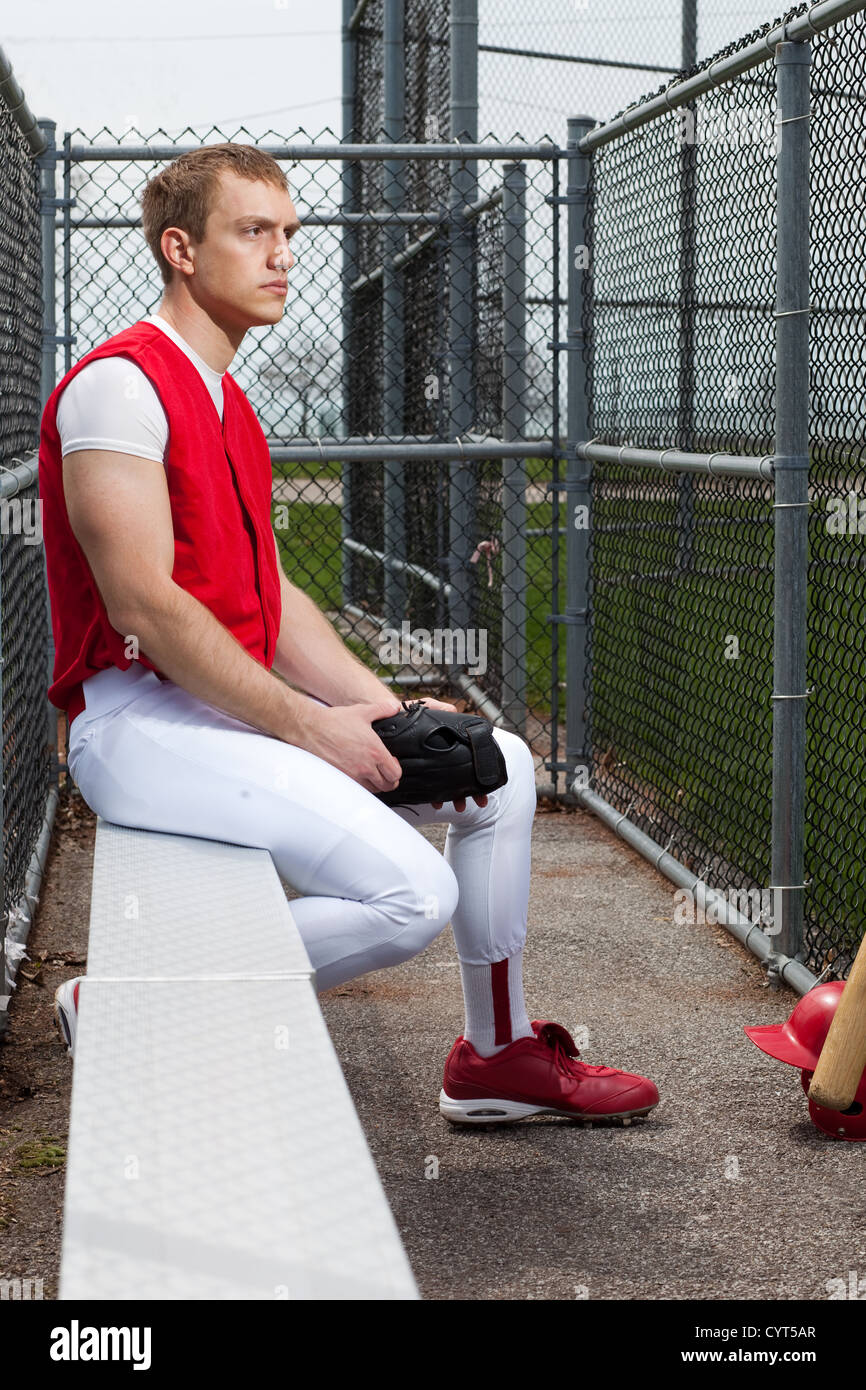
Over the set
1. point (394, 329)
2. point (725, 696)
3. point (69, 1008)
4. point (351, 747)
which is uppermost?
point (394, 329)

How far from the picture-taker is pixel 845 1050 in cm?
306

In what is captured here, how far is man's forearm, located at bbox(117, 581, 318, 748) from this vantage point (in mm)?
2754

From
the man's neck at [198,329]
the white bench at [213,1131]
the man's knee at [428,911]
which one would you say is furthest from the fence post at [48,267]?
the white bench at [213,1131]

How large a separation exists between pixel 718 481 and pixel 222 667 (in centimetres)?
287

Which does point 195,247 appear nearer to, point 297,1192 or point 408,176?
point 297,1192

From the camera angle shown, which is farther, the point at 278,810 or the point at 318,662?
the point at 318,662

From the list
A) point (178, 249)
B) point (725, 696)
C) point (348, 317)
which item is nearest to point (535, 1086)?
point (178, 249)

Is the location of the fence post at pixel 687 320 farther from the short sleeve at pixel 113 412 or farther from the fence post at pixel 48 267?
the short sleeve at pixel 113 412

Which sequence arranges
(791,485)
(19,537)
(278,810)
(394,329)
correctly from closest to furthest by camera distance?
(278,810) < (791,485) < (19,537) < (394,329)

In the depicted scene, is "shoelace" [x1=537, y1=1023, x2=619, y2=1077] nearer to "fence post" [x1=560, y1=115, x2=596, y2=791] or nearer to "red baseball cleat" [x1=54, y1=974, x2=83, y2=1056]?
"red baseball cleat" [x1=54, y1=974, x2=83, y2=1056]

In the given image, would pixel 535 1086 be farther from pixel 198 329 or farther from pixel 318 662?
pixel 198 329

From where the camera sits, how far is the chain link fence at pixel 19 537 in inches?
169

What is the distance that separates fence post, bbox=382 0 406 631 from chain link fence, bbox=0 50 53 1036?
3422 millimetres

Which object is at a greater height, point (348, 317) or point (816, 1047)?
point (348, 317)
